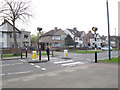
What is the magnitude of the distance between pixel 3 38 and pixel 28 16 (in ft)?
63.5

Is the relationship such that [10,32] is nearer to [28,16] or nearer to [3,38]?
[3,38]

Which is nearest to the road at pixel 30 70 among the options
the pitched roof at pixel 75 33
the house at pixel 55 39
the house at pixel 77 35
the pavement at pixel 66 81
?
the pavement at pixel 66 81

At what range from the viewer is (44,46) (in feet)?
150

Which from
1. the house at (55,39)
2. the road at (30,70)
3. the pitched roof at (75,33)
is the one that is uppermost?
the pitched roof at (75,33)

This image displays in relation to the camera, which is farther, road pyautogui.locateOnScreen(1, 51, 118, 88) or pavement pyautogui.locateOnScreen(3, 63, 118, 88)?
road pyautogui.locateOnScreen(1, 51, 118, 88)

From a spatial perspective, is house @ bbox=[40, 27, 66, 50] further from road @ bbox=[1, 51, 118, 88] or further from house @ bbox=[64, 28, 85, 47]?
road @ bbox=[1, 51, 118, 88]

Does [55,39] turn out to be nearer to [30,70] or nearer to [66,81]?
[30,70]

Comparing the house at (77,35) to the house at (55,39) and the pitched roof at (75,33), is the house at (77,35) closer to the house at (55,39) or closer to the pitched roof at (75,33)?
the pitched roof at (75,33)

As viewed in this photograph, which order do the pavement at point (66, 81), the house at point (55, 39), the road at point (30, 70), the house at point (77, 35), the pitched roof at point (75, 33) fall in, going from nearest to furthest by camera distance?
the pavement at point (66, 81)
the road at point (30, 70)
the house at point (55, 39)
the house at point (77, 35)
the pitched roof at point (75, 33)

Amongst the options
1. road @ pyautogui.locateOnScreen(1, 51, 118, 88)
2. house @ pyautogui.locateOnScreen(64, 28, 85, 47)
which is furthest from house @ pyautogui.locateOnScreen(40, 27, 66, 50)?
road @ pyautogui.locateOnScreen(1, 51, 118, 88)

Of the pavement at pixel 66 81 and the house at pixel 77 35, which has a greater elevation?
the house at pixel 77 35

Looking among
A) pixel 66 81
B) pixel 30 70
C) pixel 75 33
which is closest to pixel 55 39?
pixel 75 33

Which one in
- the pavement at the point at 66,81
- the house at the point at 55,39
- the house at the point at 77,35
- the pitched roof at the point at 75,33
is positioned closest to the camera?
the pavement at the point at 66,81

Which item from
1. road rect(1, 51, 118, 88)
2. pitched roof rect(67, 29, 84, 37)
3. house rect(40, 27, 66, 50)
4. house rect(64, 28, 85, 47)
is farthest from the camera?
pitched roof rect(67, 29, 84, 37)
